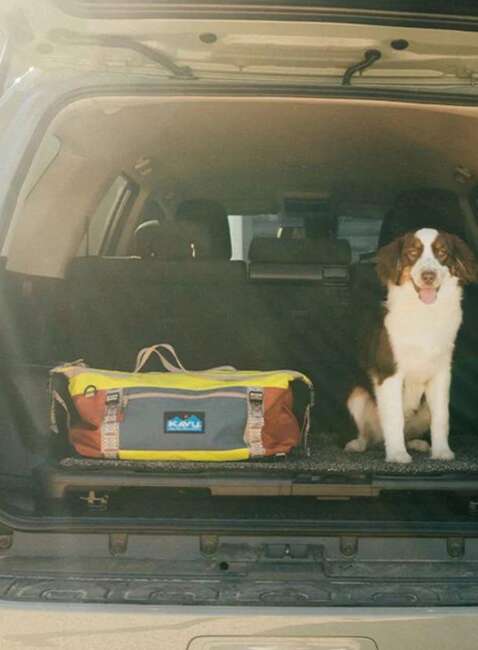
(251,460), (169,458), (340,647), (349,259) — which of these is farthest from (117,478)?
(349,259)

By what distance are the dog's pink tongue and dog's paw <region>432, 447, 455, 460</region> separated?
22.0 inches

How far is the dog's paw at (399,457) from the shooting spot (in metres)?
3.84

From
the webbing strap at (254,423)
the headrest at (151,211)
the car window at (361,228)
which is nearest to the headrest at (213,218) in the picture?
the headrest at (151,211)

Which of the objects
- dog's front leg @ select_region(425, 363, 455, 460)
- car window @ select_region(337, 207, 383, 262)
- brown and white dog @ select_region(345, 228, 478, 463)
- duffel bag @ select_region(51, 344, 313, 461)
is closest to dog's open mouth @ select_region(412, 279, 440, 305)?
brown and white dog @ select_region(345, 228, 478, 463)

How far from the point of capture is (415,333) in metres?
4.01

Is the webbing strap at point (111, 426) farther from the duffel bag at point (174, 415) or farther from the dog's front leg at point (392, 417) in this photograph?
the dog's front leg at point (392, 417)

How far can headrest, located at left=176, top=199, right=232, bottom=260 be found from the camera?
209 inches

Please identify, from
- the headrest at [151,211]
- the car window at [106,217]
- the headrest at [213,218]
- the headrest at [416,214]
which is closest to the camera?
the headrest at [416,214]

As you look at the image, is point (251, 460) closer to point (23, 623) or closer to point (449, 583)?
point (449, 583)

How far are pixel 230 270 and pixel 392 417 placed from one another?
0.86 m

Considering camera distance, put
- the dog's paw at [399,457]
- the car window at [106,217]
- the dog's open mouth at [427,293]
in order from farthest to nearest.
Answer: the car window at [106,217] < the dog's open mouth at [427,293] < the dog's paw at [399,457]

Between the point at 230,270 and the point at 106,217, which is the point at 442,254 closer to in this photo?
the point at 230,270

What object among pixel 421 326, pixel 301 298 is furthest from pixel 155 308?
pixel 421 326

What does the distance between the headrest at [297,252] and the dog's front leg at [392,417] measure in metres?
0.52
